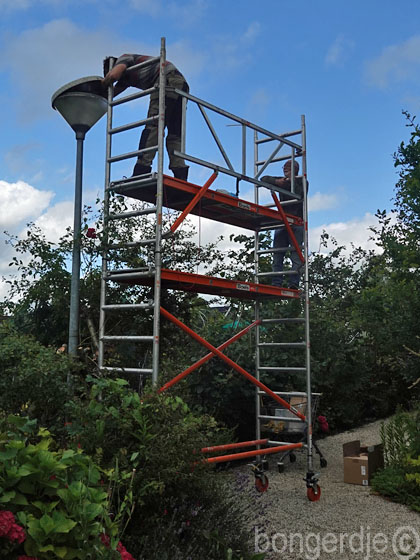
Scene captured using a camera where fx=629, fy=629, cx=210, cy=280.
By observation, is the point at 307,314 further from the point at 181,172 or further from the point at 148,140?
the point at 148,140

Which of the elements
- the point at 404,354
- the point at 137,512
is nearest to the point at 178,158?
the point at 137,512

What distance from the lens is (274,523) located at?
227 inches

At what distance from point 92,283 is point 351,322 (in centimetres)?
632

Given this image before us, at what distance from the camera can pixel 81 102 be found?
242 inches

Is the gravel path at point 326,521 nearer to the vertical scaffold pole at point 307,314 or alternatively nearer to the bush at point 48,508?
the vertical scaffold pole at point 307,314

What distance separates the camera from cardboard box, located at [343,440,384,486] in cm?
730

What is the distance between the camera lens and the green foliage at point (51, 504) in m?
2.75

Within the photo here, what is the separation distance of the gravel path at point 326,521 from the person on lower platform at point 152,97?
3.08 meters

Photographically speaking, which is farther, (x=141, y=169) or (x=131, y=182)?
(x=141, y=169)

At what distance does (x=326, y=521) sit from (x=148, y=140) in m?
3.98
